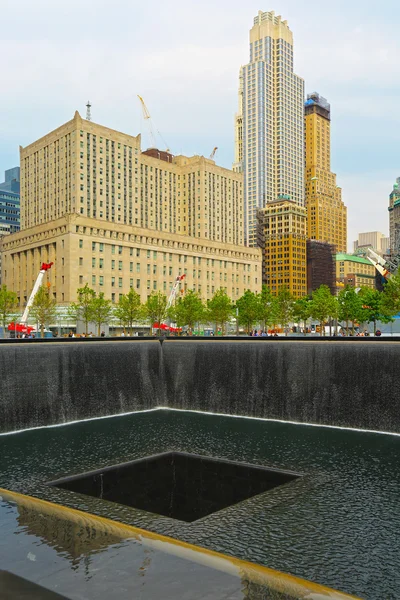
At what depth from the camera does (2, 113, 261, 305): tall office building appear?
107250mm

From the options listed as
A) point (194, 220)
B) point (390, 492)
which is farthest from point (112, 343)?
point (194, 220)

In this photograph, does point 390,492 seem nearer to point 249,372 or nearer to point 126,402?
point 249,372

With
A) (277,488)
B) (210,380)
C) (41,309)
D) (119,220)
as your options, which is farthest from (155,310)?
(277,488)

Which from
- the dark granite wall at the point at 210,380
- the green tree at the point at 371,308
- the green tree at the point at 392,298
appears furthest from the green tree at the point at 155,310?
the dark granite wall at the point at 210,380

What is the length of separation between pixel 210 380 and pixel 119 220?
361 ft

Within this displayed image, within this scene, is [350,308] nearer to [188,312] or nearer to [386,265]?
[188,312]

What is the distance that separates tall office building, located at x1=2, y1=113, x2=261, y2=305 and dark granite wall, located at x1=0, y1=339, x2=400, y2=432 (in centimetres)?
7241

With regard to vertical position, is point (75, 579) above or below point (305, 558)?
above

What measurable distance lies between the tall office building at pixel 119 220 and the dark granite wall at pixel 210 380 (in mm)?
72407

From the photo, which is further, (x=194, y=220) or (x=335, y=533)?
(x=194, y=220)

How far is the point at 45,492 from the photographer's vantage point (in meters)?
15.4

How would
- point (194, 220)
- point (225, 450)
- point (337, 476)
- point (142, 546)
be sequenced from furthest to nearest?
point (194, 220) → point (225, 450) → point (337, 476) → point (142, 546)

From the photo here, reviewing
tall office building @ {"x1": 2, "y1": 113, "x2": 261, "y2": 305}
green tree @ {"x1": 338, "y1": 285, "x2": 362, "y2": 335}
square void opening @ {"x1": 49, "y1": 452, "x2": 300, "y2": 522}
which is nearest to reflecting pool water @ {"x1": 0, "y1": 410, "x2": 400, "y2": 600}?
square void opening @ {"x1": 49, "y1": 452, "x2": 300, "y2": 522}

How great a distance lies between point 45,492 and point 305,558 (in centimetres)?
775
